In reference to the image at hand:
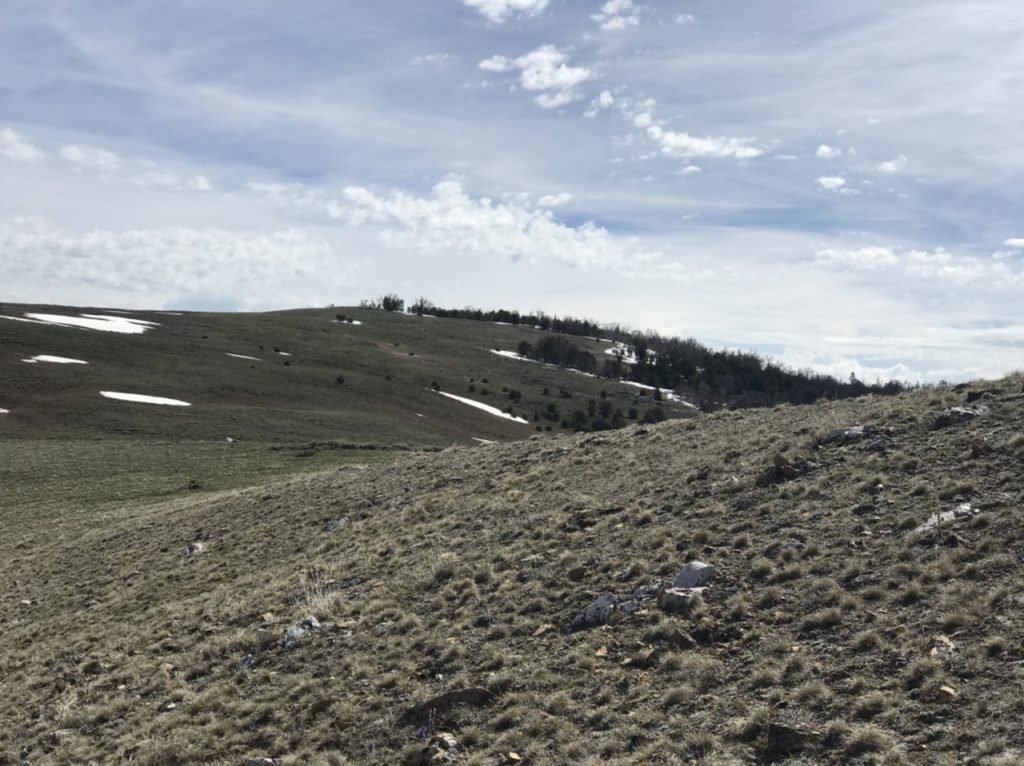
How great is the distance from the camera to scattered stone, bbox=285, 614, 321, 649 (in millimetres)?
12227

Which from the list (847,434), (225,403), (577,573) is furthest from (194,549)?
(225,403)

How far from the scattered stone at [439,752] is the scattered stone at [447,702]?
2.05 feet

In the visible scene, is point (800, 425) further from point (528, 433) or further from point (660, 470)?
point (528, 433)

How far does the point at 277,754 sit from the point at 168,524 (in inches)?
779

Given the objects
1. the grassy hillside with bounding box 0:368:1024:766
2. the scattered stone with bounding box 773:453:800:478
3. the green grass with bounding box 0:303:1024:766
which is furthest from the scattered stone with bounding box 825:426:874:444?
the scattered stone with bounding box 773:453:800:478

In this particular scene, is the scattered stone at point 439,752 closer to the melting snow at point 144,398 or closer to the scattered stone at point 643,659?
the scattered stone at point 643,659

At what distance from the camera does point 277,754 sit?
356 inches

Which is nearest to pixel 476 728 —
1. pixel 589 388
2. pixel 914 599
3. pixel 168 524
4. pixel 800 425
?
pixel 914 599

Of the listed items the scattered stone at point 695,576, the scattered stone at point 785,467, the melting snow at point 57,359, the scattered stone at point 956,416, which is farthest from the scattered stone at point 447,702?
the melting snow at point 57,359

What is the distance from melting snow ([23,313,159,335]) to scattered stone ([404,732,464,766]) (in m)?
102

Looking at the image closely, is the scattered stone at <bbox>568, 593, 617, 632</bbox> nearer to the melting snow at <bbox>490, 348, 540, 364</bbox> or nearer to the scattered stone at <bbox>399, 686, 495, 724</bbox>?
the scattered stone at <bbox>399, 686, 495, 724</bbox>

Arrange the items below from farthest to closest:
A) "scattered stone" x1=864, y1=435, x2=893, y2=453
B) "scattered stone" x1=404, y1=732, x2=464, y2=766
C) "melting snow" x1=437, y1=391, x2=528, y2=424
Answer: "melting snow" x1=437, y1=391, x2=528, y2=424
"scattered stone" x1=864, y1=435, x2=893, y2=453
"scattered stone" x1=404, y1=732, x2=464, y2=766

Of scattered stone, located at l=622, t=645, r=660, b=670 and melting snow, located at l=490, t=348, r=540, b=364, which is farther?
melting snow, located at l=490, t=348, r=540, b=364

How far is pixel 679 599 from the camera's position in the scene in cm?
1012
